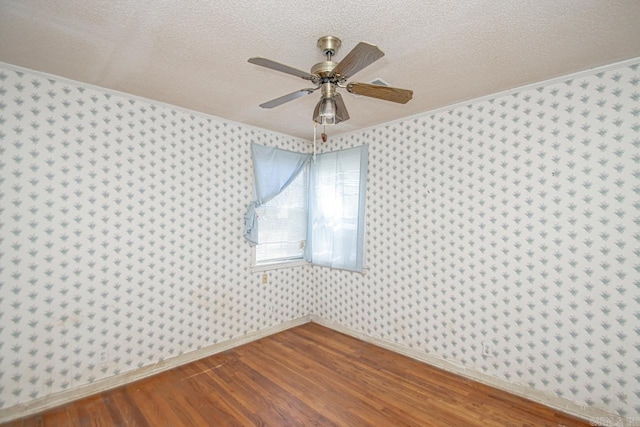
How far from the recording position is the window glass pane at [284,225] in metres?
3.76

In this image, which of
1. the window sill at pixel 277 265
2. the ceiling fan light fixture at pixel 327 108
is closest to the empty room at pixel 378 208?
the ceiling fan light fixture at pixel 327 108

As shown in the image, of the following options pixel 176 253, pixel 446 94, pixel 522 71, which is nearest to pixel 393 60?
pixel 446 94

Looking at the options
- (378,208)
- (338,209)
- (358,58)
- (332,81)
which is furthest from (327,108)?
(338,209)

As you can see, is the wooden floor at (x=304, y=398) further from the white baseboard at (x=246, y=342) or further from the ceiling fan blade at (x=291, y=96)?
the ceiling fan blade at (x=291, y=96)

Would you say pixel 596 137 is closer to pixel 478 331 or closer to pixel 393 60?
pixel 393 60

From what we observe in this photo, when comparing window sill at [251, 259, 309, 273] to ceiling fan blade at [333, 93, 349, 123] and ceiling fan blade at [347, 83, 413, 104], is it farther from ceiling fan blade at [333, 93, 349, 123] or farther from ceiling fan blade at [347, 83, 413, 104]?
ceiling fan blade at [347, 83, 413, 104]

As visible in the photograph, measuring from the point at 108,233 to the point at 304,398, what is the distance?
223 centimetres

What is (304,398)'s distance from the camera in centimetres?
247

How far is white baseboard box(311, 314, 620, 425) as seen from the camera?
2.15 metres

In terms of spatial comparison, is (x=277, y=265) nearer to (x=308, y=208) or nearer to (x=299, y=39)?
(x=308, y=208)

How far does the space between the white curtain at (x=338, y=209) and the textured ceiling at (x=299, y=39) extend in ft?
4.38


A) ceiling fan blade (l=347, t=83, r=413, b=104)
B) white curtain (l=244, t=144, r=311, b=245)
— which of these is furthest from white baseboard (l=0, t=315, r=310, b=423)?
ceiling fan blade (l=347, t=83, r=413, b=104)

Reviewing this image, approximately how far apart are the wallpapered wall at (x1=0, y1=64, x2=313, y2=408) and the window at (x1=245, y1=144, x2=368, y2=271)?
274mm

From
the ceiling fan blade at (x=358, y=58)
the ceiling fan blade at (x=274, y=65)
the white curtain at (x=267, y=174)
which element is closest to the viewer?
the ceiling fan blade at (x=358, y=58)
